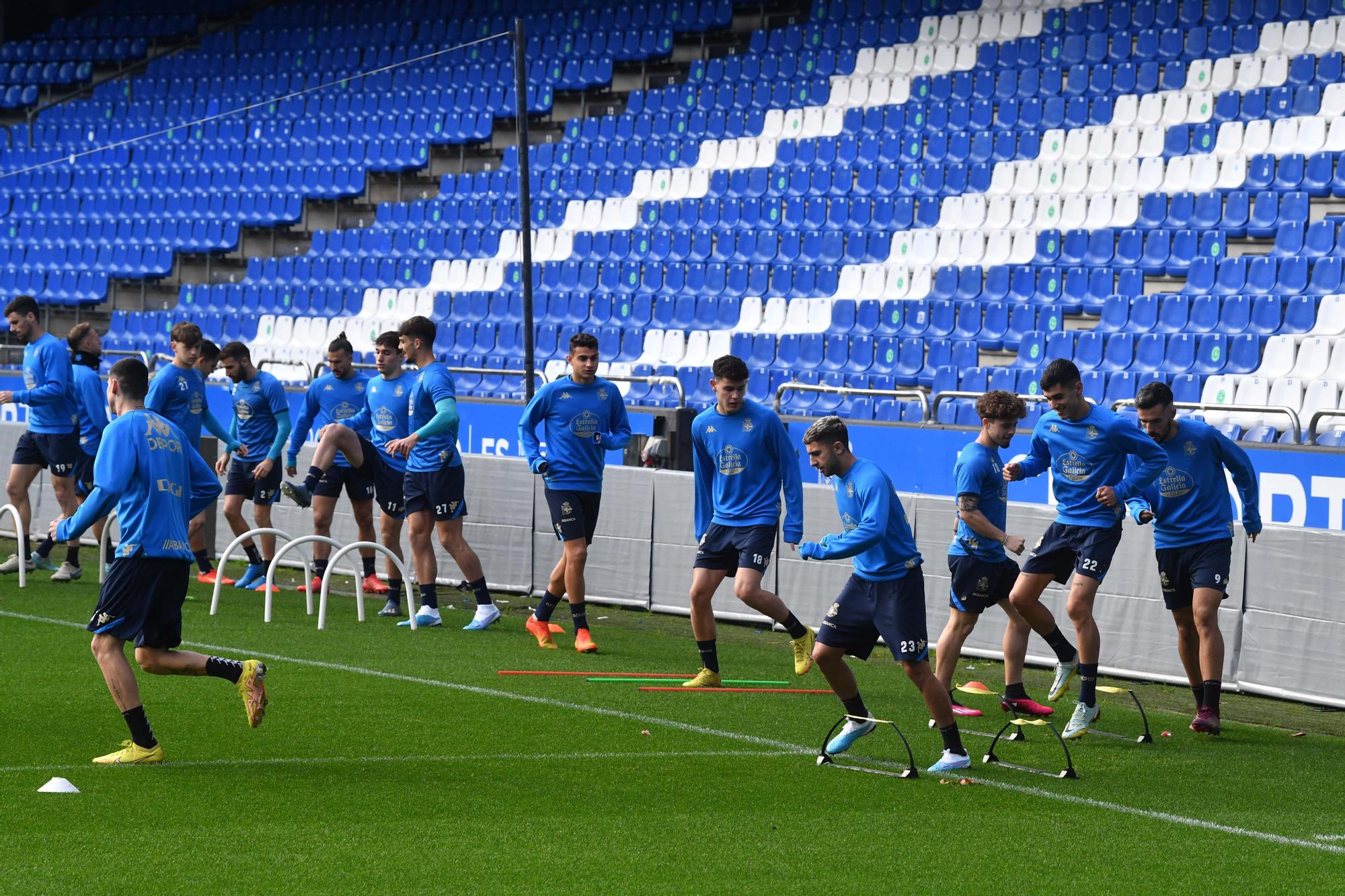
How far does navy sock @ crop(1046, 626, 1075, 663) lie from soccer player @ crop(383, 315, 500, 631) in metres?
4.47

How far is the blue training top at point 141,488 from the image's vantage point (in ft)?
24.6

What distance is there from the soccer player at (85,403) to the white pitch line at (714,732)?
1.96 meters

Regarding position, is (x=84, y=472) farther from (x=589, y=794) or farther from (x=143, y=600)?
(x=589, y=794)

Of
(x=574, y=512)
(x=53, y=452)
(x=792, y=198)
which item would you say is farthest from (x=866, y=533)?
(x=792, y=198)

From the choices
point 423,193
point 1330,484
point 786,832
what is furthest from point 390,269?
point 786,832

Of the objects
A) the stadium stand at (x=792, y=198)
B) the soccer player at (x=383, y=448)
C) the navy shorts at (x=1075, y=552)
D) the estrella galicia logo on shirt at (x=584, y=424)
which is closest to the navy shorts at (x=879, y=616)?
the navy shorts at (x=1075, y=552)

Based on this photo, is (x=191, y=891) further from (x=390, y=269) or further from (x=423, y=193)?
(x=423, y=193)

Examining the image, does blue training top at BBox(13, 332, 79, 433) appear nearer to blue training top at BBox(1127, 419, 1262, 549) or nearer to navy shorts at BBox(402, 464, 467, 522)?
navy shorts at BBox(402, 464, 467, 522)

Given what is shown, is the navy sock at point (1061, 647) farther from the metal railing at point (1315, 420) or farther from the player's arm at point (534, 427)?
the metal railing at point (1315, 420)

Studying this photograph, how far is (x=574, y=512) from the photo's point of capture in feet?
38.0

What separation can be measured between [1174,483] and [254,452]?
8051mm

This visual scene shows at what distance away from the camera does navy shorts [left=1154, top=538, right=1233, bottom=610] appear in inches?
365

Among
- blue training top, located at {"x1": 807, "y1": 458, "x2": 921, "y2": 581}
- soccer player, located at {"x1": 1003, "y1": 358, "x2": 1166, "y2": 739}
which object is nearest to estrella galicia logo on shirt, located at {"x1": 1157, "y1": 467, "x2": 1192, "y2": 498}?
soccer player, located at {"x1": 1003, "y1": 358, "x2": 1166, "y2": 739}

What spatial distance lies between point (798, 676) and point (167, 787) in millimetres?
4773
